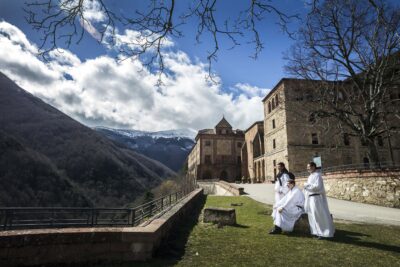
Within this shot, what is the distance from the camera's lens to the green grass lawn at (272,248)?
4.84m

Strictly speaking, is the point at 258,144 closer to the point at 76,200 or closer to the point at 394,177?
the point at 394,177

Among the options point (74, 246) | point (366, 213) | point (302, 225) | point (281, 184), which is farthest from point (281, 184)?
point (366, 213)

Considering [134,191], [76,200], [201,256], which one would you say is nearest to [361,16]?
[201,256]

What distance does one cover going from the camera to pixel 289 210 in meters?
7.62

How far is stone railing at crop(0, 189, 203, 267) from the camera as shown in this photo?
4285mm

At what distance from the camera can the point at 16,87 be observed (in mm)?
142125

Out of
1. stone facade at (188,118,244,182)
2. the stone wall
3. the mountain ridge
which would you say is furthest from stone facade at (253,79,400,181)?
the mountain ridge

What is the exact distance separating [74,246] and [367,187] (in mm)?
17283

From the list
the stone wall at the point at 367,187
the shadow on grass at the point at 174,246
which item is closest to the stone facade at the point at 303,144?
the stone wall at the point at 367,187

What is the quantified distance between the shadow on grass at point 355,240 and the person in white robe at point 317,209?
0.31 meters

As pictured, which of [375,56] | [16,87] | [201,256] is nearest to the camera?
[201,256]

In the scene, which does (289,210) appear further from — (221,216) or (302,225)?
(221,216)

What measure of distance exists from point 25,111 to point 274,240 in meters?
148

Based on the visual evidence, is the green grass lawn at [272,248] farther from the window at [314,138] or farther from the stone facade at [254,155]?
the stone facade at [254,155]
